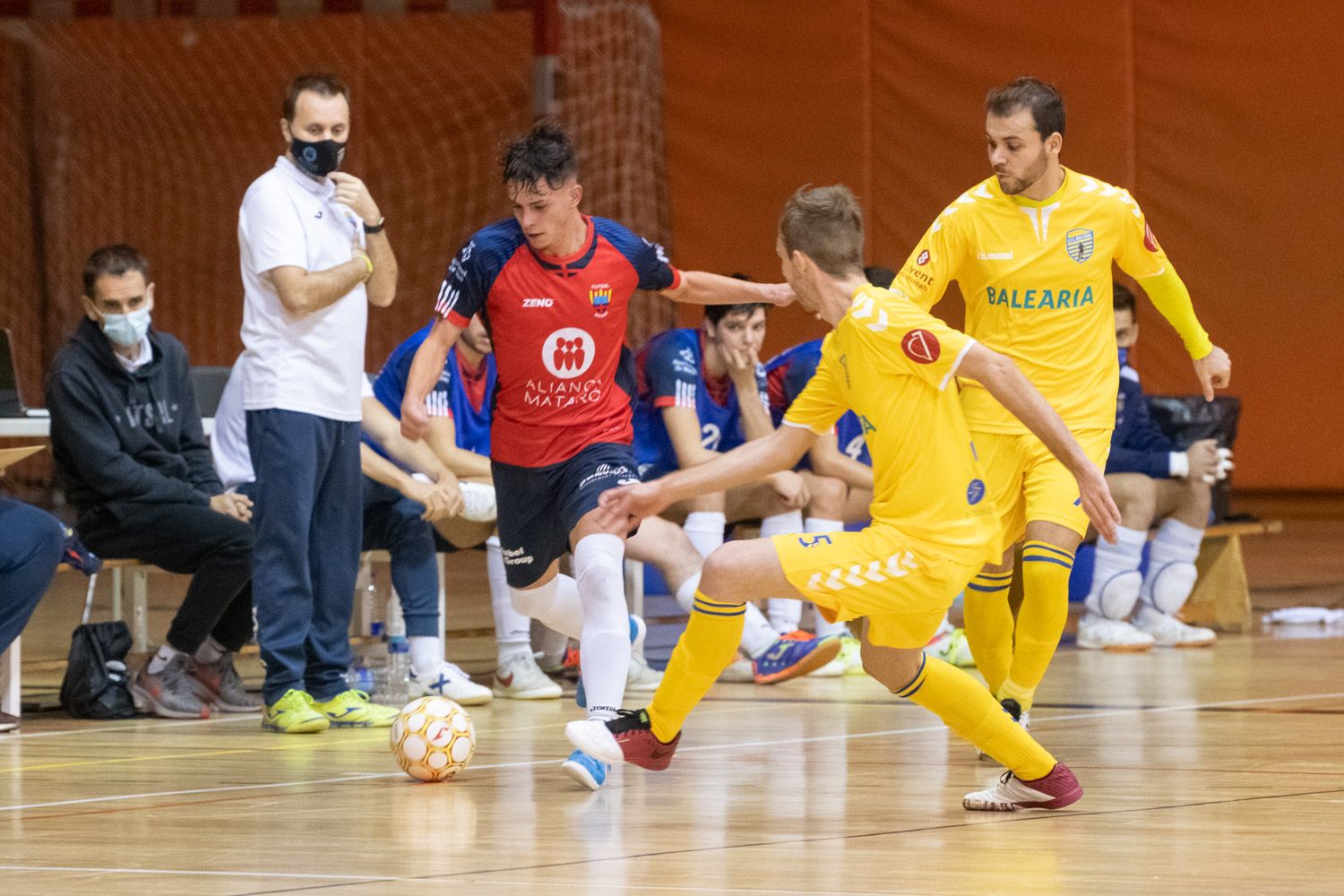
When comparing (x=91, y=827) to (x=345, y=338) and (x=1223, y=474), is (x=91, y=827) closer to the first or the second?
(x=345, y=338)

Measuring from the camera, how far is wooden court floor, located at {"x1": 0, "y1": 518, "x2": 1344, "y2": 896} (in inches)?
136

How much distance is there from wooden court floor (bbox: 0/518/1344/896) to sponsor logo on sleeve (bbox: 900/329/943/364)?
103 cm

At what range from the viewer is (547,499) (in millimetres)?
5137

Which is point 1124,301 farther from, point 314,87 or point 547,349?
point 314,87

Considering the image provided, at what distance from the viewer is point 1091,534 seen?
26.4ft

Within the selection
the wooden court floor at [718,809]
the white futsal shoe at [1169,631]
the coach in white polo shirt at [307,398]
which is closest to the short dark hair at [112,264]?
the coach in white polo shirt at [307,398]

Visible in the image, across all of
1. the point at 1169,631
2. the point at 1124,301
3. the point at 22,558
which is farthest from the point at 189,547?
the point at 1169,631

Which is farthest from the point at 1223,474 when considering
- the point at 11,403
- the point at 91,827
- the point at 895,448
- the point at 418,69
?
the point at 418,69

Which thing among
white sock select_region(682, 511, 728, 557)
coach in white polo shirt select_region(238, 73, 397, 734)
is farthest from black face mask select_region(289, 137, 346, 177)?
white sock select_region(682, 511, 728, 557)

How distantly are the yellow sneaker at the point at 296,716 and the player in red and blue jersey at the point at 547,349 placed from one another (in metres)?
0.89

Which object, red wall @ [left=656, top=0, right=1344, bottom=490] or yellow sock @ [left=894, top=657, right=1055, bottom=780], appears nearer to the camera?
yellow sock @ [left=894, top=657, right=1055, bottom=780]

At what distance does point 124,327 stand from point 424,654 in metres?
1.53

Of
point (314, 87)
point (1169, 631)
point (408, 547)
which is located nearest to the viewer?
point (314, 87)

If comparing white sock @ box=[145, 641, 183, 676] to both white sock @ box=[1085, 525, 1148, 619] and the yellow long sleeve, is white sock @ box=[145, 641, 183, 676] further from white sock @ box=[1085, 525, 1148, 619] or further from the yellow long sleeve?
white sock @ box=[1085, 525, 1148, 619]
